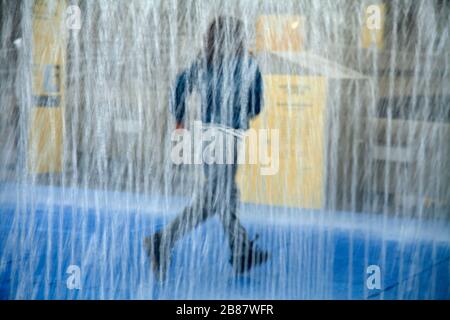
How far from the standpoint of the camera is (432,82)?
222 inches

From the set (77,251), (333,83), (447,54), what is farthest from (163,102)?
(447,54)

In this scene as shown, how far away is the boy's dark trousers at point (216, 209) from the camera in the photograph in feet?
12.5

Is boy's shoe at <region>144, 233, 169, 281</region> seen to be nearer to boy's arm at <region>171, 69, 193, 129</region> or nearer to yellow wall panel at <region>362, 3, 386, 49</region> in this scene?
boy's arm at <region>171, 69, 193, 129</region>

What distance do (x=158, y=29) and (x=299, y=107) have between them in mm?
1904

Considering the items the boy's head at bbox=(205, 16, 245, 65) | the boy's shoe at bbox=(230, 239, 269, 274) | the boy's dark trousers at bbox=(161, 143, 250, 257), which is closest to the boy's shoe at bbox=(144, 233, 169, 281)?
the boy's dark trousers at bbox=(161, 143, 250, 257)

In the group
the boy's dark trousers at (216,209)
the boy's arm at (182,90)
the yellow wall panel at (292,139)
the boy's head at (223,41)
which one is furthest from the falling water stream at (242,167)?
the boy's arm at (182,90)

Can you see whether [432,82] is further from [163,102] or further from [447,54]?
[163,102]

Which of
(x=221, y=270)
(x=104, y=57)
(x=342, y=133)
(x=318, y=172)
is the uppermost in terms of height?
(x=104, y=57)

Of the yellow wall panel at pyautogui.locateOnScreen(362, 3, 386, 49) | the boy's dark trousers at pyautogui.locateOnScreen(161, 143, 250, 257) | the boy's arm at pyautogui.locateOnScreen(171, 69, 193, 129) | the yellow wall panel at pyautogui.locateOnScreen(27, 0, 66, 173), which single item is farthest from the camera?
the yellow wall panel at pyautogui.locateOnScreen(27, 0, 66, 173)

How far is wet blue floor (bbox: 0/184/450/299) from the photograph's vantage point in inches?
153

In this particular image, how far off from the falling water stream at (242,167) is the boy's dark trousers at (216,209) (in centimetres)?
31

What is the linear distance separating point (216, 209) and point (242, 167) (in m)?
1.88

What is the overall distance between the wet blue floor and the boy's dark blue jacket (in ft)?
3.70

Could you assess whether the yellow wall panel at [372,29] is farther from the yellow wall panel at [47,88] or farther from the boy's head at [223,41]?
the yellow wall panel at [47,88]
